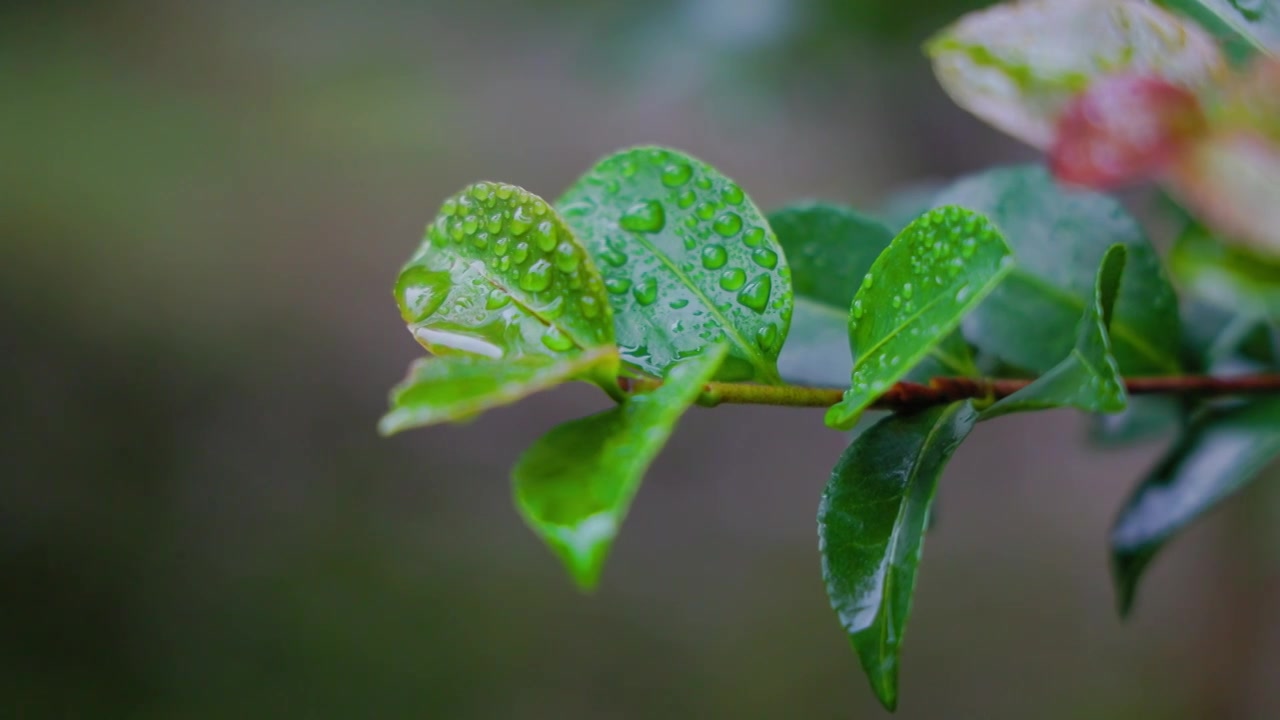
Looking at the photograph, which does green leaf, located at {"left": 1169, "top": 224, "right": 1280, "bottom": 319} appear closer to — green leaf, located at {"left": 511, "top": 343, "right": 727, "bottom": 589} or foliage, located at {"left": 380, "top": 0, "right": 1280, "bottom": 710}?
foliage, located at {"left": 380, "top": 0, "right": 1280, "bottom": 710}

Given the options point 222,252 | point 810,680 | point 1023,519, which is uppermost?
point 222,252

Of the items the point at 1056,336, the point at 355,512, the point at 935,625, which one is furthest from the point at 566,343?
the point at 355,512

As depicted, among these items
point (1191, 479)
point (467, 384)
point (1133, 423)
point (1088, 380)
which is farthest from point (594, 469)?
point (1133, 423)

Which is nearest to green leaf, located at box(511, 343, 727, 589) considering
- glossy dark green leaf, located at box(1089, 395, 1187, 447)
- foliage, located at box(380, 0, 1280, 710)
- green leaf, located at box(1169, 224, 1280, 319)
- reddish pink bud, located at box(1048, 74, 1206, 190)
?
foliage, located at box(380, 0, 1280, 710)

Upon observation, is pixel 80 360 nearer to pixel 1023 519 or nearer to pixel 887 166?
pixel 887 166

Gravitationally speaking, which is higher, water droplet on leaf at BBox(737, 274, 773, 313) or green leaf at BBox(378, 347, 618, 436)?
green leaf at BBox(378, 347, 618, 436)

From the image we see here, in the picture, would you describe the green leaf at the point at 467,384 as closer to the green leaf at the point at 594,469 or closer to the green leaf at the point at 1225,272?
the green leaf at the point at 594,469

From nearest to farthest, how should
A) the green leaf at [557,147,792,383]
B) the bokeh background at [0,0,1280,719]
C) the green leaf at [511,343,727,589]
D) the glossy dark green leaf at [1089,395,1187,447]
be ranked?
the green leaf at [511,343,727,589] < the green leaf at [557,147,792,383] < the glossy dark green leaf at [1089,395,1187,447] < the bokeh background at [0,0,1280,719]
